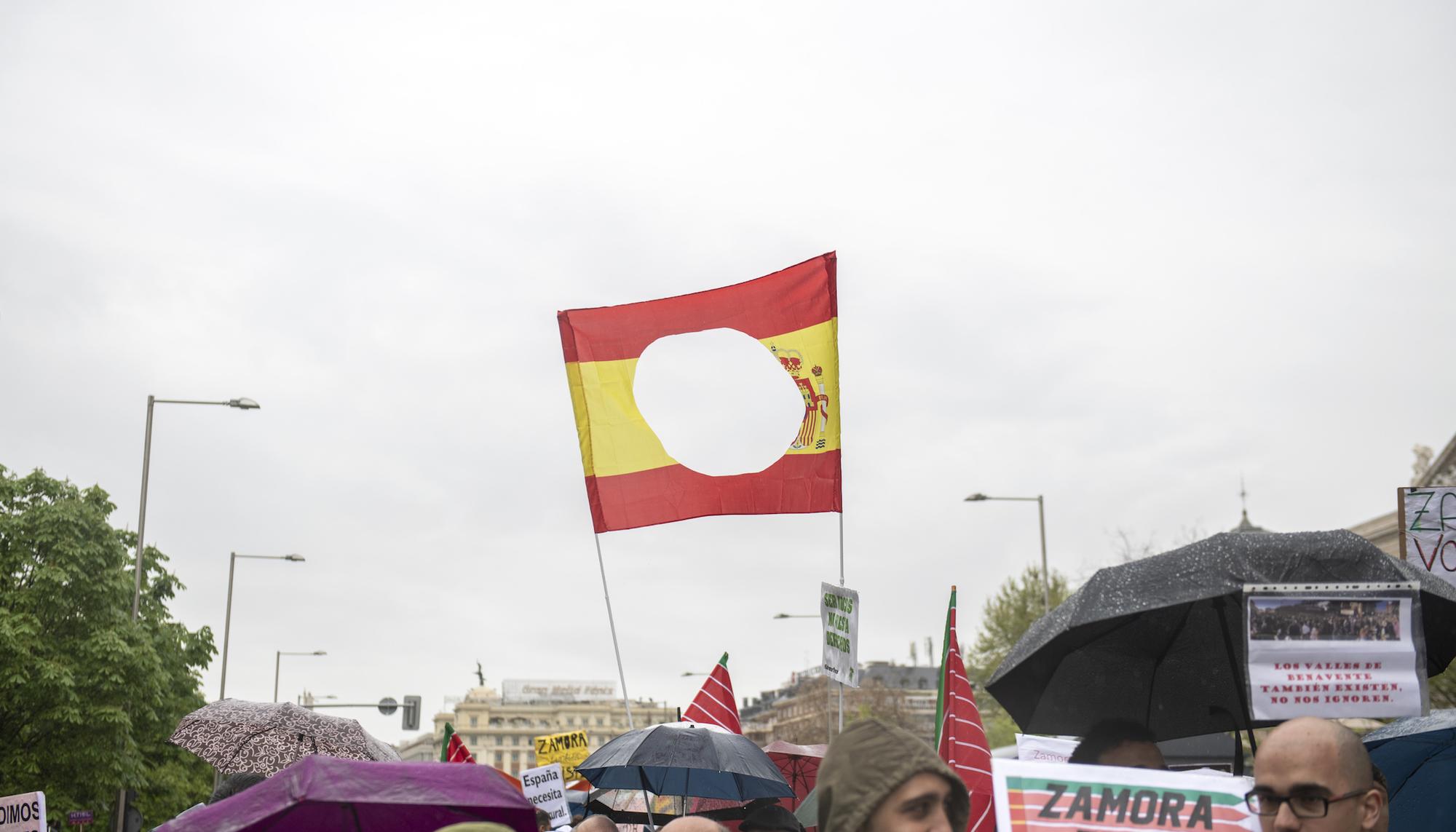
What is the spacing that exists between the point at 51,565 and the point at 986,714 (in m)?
57.4

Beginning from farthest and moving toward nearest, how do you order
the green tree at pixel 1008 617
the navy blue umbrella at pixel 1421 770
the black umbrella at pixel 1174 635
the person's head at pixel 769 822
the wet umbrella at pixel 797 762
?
the green tree at pixel 1008 617
the wet umbrella at pixel 797 762
the person's head at pixel 769 822
the navy blue umbrella at pixel 1421 770
the black umbrella at pixel 1174 635

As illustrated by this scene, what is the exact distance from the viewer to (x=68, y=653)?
32438 mm

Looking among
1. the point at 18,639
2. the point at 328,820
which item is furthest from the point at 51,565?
the point at 328,820

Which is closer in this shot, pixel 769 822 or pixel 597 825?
pixel 597 825

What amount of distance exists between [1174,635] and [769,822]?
3078 millimetres

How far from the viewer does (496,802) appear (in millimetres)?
5266

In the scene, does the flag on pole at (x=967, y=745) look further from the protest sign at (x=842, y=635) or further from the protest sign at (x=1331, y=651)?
the protest sign at (x=842, y=635)

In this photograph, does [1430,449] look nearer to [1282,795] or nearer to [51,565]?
[51,565]

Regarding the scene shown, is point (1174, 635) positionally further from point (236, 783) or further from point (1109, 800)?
point (236, 783)

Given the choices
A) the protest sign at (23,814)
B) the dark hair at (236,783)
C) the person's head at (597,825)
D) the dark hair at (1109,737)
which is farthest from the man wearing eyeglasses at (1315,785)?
the protest sign at (23,814)

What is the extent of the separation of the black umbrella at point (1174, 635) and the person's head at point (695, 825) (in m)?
1.15

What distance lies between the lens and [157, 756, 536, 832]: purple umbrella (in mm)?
5074

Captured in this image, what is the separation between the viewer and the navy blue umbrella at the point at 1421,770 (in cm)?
649

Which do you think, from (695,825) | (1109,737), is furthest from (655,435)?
(1109,737)
